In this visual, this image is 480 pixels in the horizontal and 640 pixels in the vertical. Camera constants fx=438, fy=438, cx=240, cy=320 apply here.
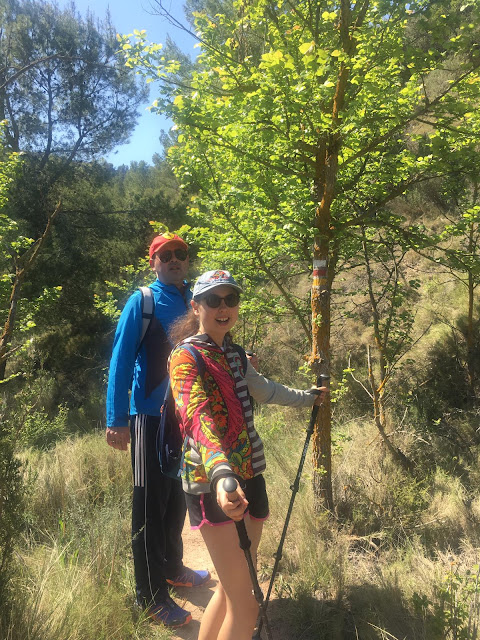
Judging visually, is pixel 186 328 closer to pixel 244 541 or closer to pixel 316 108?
pixel 244 541

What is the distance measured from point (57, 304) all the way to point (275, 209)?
31.1 feet

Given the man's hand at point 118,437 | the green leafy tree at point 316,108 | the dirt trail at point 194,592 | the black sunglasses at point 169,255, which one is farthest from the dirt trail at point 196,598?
the black sunglasses at point 169,255

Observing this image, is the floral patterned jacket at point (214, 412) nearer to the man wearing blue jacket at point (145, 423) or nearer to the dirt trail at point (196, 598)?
the man wearing blue jacket at point (145, 423)

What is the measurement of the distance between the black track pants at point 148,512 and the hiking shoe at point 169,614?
4cm

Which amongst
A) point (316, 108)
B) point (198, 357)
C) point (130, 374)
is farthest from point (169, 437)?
point (316, 108)

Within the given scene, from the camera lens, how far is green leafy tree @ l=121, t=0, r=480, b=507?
8.05 feet

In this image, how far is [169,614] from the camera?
250cm

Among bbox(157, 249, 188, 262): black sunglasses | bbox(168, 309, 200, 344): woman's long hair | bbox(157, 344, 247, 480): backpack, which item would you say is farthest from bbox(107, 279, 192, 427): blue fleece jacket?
bbox(157, 344, 247, 480): backpack

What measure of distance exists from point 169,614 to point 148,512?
0.58 m

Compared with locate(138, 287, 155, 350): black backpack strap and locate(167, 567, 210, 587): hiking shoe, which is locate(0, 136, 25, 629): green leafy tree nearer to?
locate(138, 287, 155, 350): black backpack strap

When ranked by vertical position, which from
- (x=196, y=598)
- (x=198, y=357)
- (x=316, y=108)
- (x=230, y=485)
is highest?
(x=316, y=108)

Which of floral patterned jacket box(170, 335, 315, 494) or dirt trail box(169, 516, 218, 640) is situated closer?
floral patterned jacket box(170, 335, 315, 494)

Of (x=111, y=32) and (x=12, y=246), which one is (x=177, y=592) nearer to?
(x=12, y=246)

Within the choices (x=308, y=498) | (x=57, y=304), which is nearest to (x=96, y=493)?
(x=308, y=498)
